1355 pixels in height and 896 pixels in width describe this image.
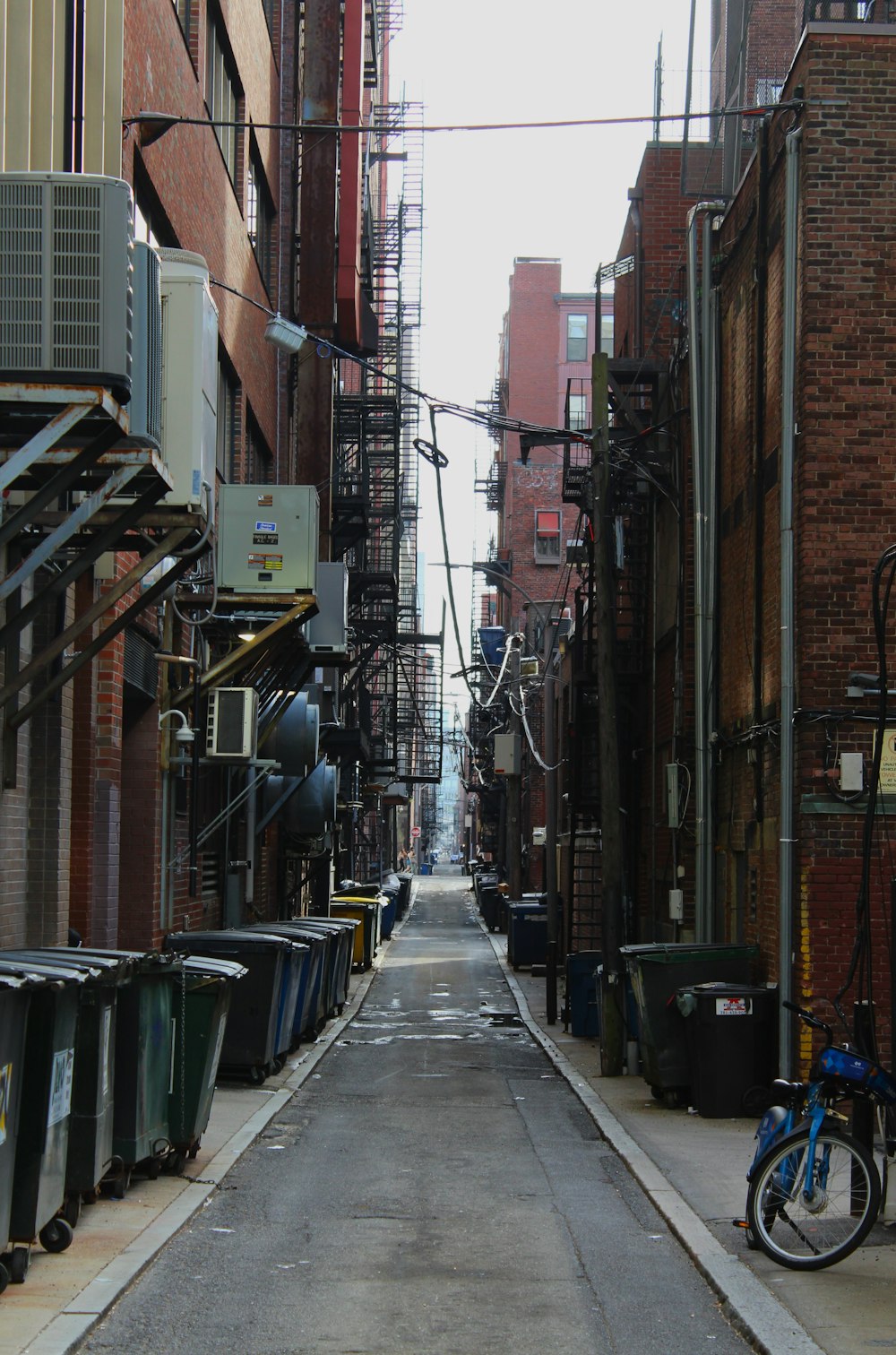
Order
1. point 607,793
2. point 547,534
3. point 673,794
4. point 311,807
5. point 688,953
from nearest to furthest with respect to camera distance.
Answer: point 688,953 → point 607,793 → point 673,794 → point 311,807 → point 547,534

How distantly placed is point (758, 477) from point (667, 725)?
265 inches

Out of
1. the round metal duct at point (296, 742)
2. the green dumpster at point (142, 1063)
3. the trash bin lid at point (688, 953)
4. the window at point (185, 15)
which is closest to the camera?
the green dumpster at point (142, 1063)

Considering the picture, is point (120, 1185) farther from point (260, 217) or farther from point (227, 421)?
point (260, 217)

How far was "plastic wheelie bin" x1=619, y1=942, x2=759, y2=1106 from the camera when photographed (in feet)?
47.1

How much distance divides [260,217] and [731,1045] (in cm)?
1679

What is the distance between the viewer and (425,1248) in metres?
8.57

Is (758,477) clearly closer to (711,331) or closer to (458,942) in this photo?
(711,331)

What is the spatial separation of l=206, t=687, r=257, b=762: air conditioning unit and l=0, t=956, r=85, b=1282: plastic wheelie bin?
27.9ft

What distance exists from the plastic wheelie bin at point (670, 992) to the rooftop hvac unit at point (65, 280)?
26.0 feet

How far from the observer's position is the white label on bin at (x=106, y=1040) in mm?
8562

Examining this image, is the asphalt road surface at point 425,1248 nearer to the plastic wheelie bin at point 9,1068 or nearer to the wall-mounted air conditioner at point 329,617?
the plastic wheelie bin at point 9,1068

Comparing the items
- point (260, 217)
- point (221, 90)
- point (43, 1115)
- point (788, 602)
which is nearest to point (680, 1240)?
point (43, 1115)

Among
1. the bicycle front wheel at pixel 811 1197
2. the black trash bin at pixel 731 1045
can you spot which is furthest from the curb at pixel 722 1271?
the black trash bin at pixel 731 1045

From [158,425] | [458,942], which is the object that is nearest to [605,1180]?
[158,425]
